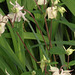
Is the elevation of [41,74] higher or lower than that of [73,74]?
higher

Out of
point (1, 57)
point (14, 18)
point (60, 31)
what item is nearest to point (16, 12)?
point (14, 18)

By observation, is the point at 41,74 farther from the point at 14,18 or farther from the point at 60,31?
the point at 60,31

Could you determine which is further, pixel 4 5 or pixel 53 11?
pixel 4 5

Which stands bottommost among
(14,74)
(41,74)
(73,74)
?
(73,74)

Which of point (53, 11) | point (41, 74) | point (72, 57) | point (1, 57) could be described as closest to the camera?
point (53, 11)

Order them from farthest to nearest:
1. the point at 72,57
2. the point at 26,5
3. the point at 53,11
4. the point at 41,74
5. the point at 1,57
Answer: the point at 72,57, the point at 26,5, the point at 1,57, the point at 41,74, the point at 53,11

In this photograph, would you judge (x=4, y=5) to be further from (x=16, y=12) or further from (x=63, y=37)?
(x=16, y=12)

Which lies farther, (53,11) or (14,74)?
(14,74)

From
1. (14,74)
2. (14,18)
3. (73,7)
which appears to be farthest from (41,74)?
(73,7)

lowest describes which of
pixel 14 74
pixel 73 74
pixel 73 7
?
pixel 73 74
